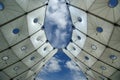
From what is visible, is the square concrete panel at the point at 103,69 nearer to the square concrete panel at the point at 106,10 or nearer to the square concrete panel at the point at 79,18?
the square concrete panel at the point at 79,18

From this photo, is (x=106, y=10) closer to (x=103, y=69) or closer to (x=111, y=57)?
(x=111, y=57)

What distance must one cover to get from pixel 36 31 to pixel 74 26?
4.89 meters

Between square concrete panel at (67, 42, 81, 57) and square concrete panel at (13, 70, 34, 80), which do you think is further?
square concrete panel at (13, 70, 34, 80)

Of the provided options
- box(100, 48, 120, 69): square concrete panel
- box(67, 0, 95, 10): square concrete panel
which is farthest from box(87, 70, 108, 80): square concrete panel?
box(67, 0, 95, 10): square concrete panel

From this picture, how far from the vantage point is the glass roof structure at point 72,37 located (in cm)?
1911

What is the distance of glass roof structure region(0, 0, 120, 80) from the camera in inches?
752

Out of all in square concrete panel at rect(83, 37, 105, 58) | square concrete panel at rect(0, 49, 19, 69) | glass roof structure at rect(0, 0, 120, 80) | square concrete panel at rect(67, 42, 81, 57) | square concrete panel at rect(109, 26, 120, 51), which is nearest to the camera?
glass roof structure at rect(0, 0, 120, 80)

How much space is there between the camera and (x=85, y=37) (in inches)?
937

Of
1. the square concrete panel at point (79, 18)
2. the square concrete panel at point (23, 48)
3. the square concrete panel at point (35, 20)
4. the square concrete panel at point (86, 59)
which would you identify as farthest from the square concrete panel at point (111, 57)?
the square concrete panel at point (23, 48)

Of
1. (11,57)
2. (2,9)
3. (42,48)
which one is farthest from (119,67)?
(2,9)

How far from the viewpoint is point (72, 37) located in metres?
26.5

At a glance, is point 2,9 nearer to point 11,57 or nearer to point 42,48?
point 11,57

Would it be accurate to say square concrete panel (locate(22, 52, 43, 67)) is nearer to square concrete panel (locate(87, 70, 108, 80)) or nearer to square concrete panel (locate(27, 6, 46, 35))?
square concrete panel (locate(27, 6, 46, 35))

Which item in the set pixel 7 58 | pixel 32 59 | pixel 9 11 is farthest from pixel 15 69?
pixel 9 11
